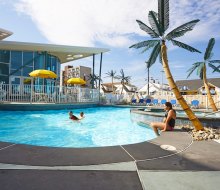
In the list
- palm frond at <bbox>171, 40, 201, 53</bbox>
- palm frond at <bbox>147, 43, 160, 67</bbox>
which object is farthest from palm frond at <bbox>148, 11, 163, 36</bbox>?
palm frond at <bbox>147, 43, 160, 67</bbox>

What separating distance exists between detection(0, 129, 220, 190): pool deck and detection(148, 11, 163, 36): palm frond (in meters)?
5.48

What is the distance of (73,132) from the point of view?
1015 cm

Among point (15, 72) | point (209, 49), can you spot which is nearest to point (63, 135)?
point (15, 72)

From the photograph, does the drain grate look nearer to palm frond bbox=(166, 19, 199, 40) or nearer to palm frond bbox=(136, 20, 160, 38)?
palm frond bbox=(166, 19, 199, 40)

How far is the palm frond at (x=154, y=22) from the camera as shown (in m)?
8.74

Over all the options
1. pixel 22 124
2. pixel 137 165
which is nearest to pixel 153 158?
pixel 137 165

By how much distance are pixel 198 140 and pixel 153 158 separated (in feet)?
7.13

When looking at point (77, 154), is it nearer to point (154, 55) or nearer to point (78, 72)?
Answer: point (154, 55)

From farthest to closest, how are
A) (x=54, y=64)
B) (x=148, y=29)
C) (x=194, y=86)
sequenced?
1. (x=194, y=86)
2. (x=54, y=64)
3. (x=148, y=29)

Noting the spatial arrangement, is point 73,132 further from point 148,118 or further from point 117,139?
point 148,118

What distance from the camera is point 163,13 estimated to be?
336 inches

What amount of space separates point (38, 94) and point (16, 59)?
8.18 meters

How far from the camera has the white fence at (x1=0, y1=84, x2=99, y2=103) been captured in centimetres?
1695

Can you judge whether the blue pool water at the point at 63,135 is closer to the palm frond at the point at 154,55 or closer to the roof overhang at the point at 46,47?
the palm frond at the point at 154,55
